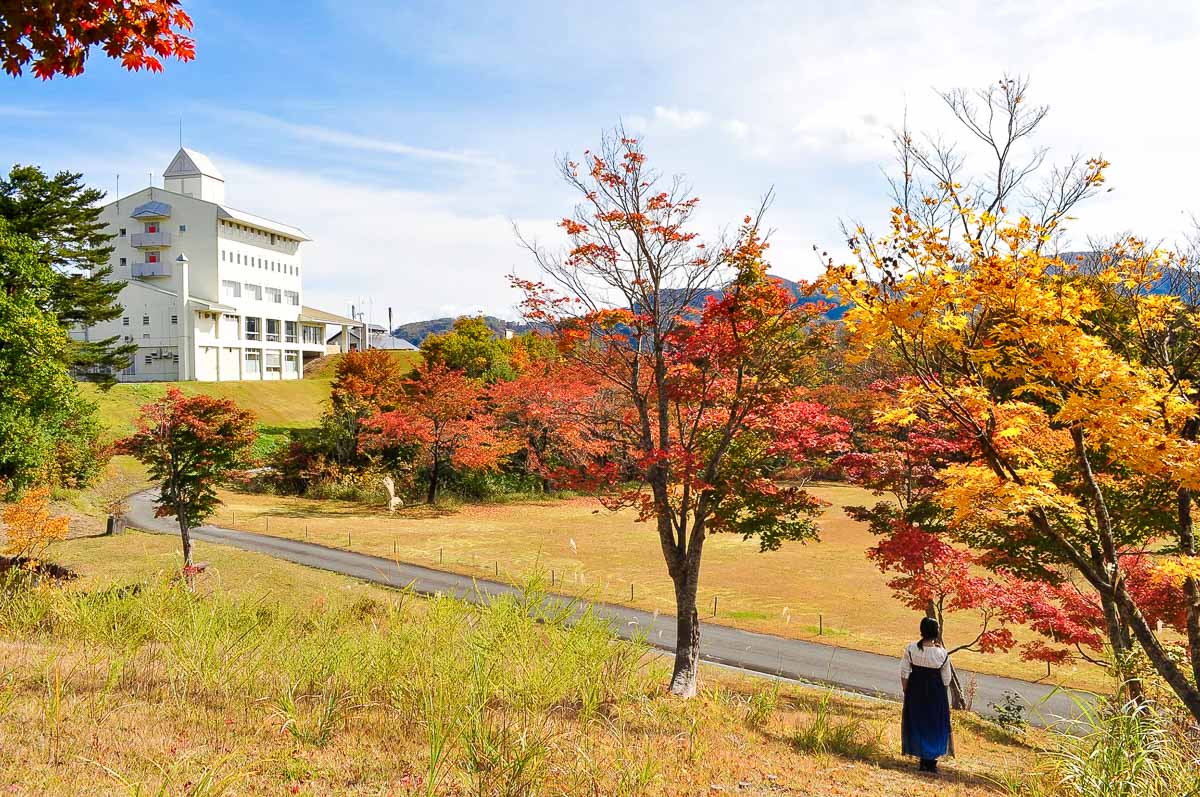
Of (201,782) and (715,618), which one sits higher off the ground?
(201,782)

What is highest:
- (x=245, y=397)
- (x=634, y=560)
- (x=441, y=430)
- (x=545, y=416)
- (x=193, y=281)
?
(x=193, y=281)

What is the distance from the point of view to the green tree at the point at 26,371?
23.8 meters

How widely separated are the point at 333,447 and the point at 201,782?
3927 centimetres

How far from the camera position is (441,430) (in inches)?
1496

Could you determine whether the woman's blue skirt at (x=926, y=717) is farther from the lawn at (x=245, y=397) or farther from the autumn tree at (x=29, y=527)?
the lawn at (x=245, y=397)

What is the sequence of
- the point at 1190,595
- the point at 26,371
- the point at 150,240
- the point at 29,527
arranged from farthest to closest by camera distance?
the point at 150,240 < the point at 26,371 < the point at 29,527 < the point at 1190,595

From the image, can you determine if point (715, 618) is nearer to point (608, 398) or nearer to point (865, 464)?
point (865, 464)

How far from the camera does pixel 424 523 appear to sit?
109 feet

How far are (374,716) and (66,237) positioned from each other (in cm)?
3722

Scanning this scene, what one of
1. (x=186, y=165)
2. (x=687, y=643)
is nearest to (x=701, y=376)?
(x=687, y=643)

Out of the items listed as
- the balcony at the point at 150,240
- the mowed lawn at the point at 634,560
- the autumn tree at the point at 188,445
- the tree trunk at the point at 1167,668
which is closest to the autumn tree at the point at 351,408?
the mowed lawn at the point at 634,560

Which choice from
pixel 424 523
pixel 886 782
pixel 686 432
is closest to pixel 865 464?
pixel 686 432

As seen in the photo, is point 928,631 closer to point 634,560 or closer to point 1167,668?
point 1167,668

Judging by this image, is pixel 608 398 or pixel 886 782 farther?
pixel 608 398
